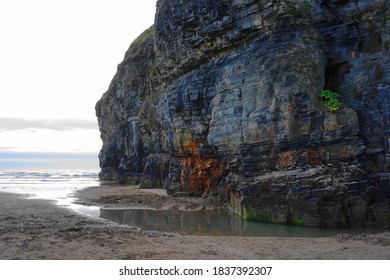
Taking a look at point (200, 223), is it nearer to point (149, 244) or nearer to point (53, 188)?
point (149, 244)

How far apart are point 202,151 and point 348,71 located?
14.1m

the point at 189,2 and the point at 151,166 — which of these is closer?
the point at 189,2

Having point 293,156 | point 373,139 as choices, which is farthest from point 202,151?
point 373,139

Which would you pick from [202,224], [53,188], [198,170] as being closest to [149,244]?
[202,224]

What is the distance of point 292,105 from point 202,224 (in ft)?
28.6

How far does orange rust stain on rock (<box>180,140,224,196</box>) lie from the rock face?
0.12 m

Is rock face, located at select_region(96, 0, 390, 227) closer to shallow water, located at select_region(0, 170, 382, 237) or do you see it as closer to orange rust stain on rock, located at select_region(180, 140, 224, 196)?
orange rust stain on rock, located at select_region(180, 140, 224, 196)

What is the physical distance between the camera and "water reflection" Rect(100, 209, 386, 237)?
17859mm

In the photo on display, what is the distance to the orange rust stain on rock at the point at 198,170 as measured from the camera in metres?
31.8

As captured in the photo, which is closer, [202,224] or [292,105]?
[202,224]

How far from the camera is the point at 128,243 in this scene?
47.7 ft

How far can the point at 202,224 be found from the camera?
20.7 m

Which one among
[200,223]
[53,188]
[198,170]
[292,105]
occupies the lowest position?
[200,223]
